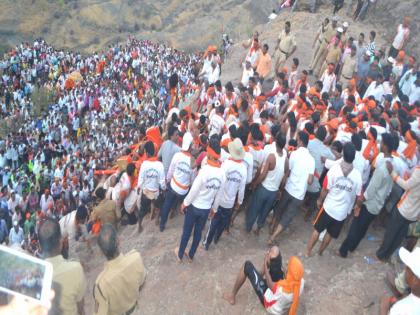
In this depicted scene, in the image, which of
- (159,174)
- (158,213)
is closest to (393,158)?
(159,174)

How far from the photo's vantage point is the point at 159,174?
5996mm

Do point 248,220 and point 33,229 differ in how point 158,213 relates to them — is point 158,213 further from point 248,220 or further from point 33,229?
point 33,229

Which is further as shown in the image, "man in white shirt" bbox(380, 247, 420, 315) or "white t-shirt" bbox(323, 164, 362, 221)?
"white t-shirt" bbox(323, 164, 362, 221)

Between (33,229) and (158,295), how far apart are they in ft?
17.2

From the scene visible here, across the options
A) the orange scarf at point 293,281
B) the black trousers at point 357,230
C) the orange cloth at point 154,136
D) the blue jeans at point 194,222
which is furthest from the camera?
the orange cloth at point 154,136

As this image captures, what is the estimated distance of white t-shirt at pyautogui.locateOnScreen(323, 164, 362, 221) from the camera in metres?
4.96

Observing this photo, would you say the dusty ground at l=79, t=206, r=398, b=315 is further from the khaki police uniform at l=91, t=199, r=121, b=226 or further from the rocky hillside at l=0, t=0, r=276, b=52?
the rocky hillside at l=0, t=0, r=276, b=52

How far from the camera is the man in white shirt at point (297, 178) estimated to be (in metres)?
5.48

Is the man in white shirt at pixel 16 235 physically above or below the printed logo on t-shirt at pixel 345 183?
below

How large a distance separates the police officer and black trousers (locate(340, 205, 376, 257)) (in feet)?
10.5

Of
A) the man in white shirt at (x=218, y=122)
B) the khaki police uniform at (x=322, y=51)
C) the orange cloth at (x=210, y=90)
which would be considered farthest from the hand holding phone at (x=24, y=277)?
the khaki police uniform at (x=322, y=51)

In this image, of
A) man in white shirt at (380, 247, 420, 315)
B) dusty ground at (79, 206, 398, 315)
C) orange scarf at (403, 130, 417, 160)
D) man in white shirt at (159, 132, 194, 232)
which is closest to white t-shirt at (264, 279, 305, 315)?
Answer: dusty ground at (79, 206, 398, 315)

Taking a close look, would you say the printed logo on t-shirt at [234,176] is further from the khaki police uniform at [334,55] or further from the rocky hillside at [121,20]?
the rocky hillside at [121,20]

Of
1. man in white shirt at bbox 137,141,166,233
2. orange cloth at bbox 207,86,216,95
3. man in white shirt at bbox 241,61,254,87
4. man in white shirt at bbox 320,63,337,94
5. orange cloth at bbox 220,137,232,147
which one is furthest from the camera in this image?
man in white shirt at bbox 241,61,254,87
